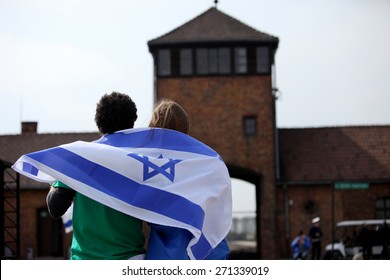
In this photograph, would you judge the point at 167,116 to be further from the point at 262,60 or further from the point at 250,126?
the point at 262,60

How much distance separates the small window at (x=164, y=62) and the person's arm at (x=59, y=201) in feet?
85.2

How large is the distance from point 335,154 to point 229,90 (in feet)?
17.0

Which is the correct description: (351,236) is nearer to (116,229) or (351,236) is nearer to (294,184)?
(294,184)

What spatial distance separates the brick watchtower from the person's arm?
2547 cm

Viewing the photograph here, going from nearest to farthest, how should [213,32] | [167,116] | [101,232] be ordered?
[101,232], [167,116], [213,32]

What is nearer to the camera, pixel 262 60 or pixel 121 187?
pixel 121 187

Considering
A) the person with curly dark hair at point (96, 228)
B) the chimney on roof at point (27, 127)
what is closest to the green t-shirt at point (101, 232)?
the person with curly dark hair at point (96, 228)

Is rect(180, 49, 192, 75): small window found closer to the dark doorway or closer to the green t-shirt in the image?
the dark doorway

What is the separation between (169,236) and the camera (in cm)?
327

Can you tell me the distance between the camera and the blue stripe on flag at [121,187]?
126 inches

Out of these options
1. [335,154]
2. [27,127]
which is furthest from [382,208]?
[27,127]

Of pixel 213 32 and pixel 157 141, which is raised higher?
pixel 213 32

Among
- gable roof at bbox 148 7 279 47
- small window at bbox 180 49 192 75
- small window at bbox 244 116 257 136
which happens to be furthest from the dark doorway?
small window at bbox 244 116 257 136

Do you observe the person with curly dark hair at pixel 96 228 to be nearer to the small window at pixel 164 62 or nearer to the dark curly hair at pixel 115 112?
the dark curly hair at pixel 115 112
